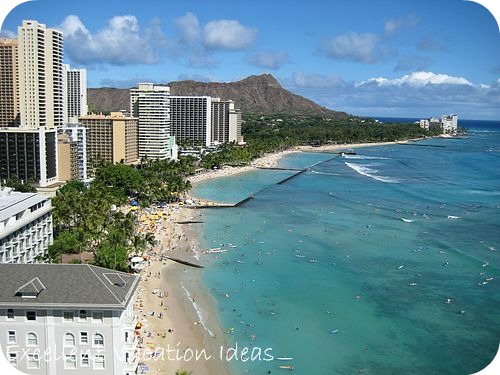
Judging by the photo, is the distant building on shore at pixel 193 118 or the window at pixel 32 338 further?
the distant building on shore at pixel 193 118

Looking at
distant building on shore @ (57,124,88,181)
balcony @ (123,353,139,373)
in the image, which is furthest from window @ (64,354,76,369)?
distant building on shore @ (57,124,88,181)

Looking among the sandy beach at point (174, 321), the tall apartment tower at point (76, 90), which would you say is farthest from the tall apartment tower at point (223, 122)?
the sandy beach at point (174, 321)

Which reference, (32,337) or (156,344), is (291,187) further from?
(32,337)

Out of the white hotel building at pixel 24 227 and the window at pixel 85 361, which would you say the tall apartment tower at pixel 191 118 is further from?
the window at pixel 85 361

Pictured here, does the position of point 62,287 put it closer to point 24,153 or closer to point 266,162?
point 24,153

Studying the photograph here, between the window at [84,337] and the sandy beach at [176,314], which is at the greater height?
the window at [84,337]

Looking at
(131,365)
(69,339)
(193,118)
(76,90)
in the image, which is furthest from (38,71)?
(193,118)
